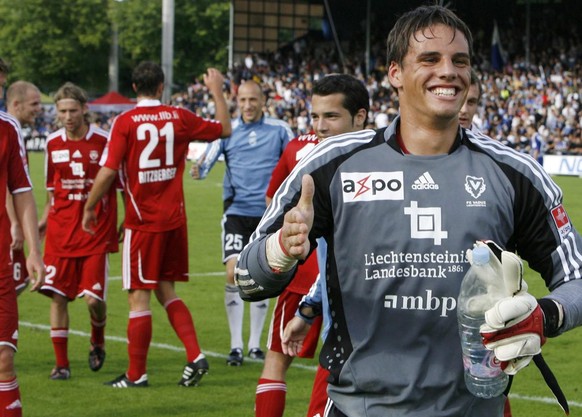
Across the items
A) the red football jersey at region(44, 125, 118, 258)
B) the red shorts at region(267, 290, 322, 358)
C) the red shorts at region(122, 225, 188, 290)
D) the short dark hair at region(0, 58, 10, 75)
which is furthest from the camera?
the red football jersey at region(44, 125, 118, 258)

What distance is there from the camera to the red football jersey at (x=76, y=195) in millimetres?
9336

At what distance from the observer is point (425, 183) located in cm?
374

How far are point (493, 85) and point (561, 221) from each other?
39972mm

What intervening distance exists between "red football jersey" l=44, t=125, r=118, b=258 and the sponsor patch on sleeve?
238 inches

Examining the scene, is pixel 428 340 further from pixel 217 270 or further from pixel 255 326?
pixel 217 270

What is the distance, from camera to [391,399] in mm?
3717

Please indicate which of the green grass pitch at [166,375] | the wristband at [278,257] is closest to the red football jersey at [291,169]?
the green grass pitch at [166,375]

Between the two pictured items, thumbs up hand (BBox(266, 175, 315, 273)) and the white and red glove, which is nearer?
the white and red glove

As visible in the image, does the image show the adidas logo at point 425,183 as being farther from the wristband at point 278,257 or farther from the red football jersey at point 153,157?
the red football jersey at point 153,157

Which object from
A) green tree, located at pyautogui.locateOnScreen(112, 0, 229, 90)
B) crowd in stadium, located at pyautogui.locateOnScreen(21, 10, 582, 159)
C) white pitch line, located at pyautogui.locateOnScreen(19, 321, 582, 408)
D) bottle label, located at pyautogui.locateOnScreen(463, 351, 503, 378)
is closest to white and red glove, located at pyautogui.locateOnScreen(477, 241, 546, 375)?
bottle label, located at pyautogui.locateOnScreen(463, 351, 503, 378)

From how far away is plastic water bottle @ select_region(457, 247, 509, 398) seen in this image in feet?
10.6

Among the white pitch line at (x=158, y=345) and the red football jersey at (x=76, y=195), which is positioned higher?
the red football jersey at (x=76, y=195)

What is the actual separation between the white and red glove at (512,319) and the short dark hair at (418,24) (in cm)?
89

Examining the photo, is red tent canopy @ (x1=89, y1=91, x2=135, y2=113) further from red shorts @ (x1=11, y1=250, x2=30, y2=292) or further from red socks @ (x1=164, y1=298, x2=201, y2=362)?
red socks @ (x1=164, y1=298, x2=201, y2=362)
